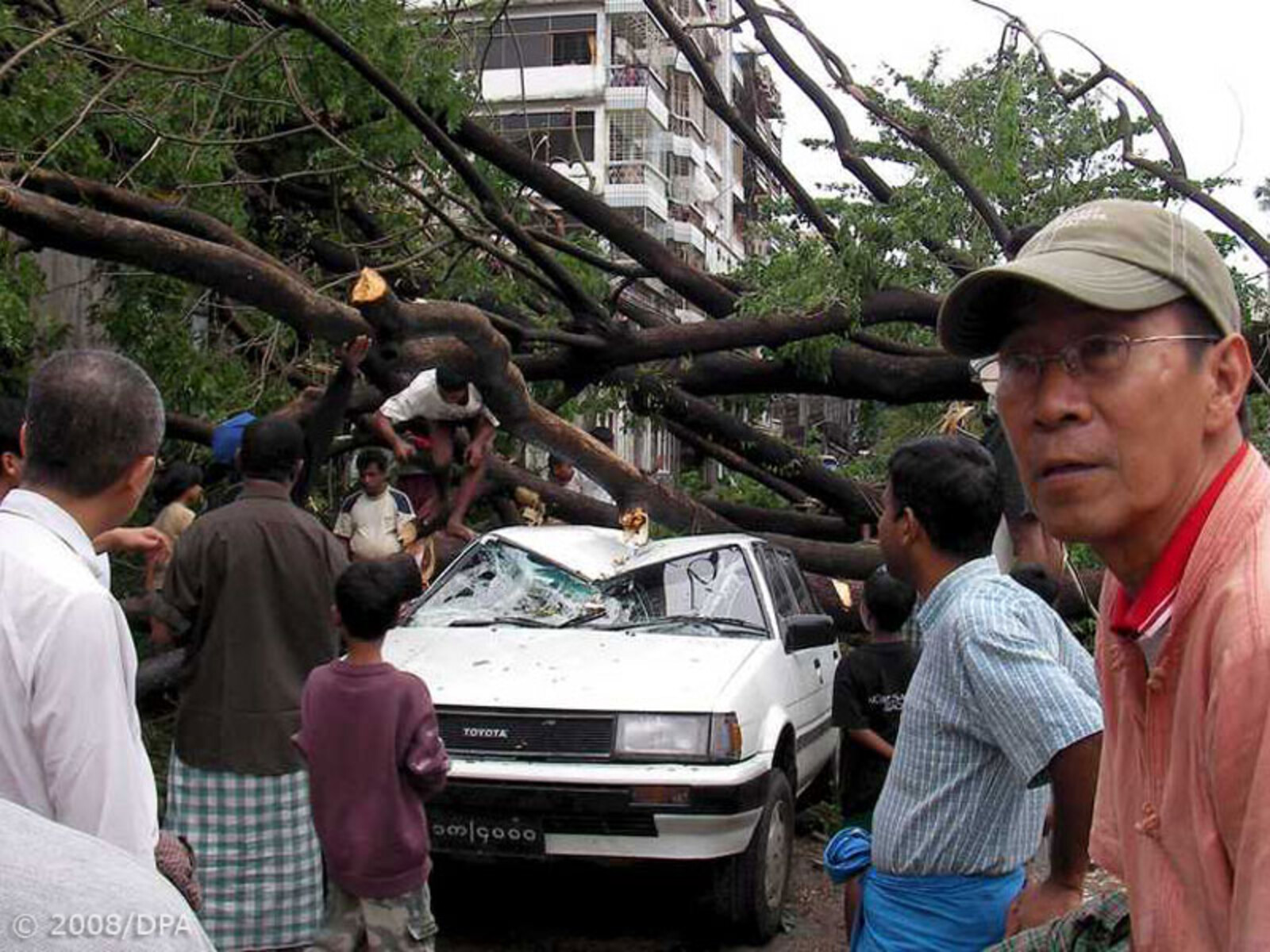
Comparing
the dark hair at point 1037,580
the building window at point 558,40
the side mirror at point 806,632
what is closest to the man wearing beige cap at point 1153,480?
the dark hair at point 1037,580

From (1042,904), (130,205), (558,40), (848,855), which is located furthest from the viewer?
(558,40)

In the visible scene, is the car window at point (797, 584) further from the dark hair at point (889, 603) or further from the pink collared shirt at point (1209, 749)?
the pink collared shirt at point (1209, 749)

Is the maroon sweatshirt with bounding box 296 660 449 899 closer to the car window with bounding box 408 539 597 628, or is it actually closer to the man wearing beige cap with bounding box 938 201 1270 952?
the car window with bounding box 408 539 597 628

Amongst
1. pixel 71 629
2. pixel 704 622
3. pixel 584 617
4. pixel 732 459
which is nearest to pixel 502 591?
pixel 584 617

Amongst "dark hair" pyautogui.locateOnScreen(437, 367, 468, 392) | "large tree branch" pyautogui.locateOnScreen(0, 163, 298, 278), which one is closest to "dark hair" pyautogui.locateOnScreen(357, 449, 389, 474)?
"dark hair" pyautogui.locateOnScreen(437, 367, 468, 392)

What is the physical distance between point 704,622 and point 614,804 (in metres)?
1.35

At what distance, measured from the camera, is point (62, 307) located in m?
11.1

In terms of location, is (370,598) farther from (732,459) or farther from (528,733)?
(732,459)

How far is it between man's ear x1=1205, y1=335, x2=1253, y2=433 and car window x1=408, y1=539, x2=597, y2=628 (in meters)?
4.67

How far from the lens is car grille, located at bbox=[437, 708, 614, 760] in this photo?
5.00m

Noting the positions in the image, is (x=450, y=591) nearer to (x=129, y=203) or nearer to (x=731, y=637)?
(x=731, y=637)

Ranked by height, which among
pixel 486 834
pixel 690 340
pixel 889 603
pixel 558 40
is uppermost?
pixel 558 40

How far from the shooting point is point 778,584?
6699 millimetres

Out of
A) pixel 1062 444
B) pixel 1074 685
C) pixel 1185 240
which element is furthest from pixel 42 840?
pixel 1074 685
